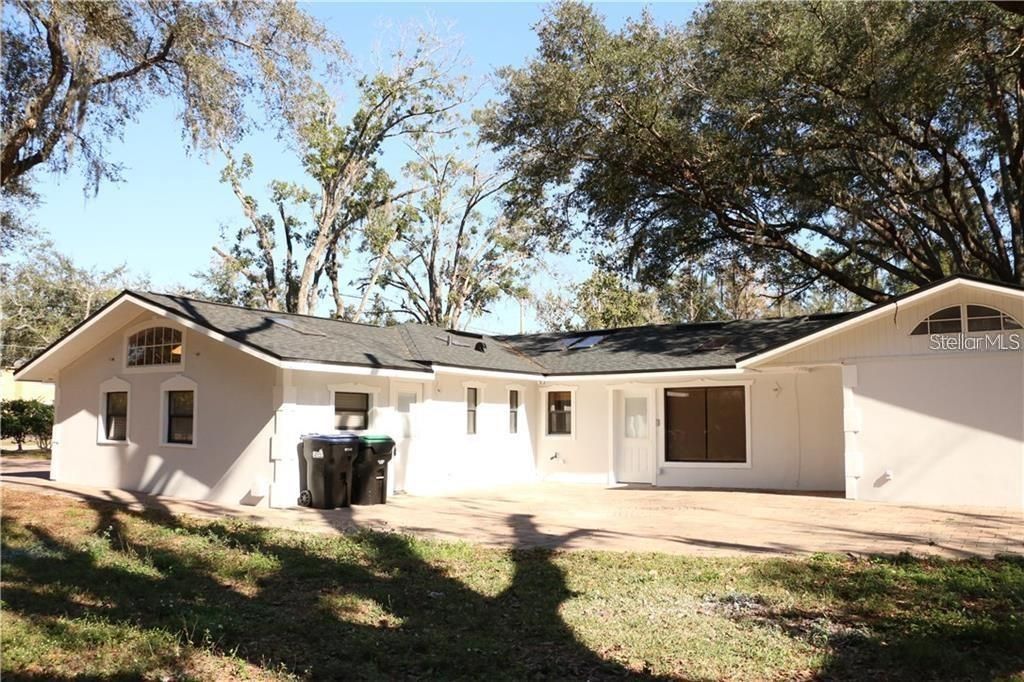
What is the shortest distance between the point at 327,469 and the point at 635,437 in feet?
26.0

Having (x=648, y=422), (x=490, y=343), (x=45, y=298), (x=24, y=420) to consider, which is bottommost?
(x=24, y=420)

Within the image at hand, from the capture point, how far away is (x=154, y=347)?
52.9ft

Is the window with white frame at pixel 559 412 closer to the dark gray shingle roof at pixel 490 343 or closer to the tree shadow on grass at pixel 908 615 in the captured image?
the dark gray shingle roof at pixel 490 343

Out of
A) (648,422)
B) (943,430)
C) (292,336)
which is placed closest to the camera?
(943,430)

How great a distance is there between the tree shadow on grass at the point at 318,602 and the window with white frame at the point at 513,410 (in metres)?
8.98

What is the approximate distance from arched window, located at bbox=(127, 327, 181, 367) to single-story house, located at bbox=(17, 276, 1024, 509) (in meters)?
0.04

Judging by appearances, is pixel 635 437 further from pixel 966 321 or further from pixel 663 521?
pixel 966 321

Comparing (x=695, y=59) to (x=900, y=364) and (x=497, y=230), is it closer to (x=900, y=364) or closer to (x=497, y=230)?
(x=900, y=364)

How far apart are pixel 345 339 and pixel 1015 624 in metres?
12.6

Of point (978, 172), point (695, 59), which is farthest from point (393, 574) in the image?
point (978, 172)

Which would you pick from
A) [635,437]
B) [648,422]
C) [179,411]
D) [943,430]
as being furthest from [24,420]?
[943,430]

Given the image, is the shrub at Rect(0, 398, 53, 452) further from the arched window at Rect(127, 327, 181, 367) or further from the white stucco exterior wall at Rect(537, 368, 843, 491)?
the white stucco exterior wall at Rect(537, 368, 843, 491)

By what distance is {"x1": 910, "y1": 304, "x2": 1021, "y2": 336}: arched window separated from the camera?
→ 13352 millimetres

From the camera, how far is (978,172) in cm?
2012
